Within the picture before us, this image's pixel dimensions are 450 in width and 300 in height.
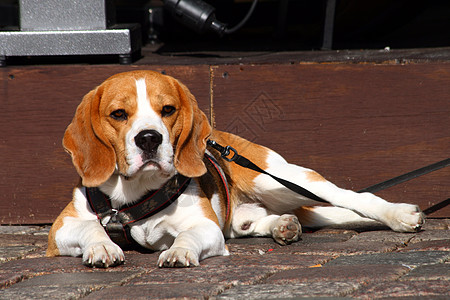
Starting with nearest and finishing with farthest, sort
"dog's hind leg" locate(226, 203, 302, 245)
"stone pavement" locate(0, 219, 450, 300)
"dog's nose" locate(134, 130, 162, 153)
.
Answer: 1. "stone pavement" locate(0, 219, 450, 300)
2. "dog's nose" locate(134, 130, 162, 153)
3. "dog's hind leg" locate(226, 203, 302, 245)

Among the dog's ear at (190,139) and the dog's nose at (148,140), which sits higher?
the dog's nose at (148,140)

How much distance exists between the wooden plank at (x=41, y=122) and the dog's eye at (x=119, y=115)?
1083mm

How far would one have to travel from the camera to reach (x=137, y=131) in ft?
10.3

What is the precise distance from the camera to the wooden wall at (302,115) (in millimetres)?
4336

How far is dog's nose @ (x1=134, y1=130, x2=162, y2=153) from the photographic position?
310cm

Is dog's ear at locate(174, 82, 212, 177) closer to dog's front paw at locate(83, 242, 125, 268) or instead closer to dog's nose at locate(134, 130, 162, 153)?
dog's nose at locate(134, 130, 162, 153)

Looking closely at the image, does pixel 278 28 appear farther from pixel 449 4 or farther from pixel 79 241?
pixel 79 241

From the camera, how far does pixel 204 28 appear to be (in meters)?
4.77

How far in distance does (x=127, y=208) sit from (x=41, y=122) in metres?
1.31

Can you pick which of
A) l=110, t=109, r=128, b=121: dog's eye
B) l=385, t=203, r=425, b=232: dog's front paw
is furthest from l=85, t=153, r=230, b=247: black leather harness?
l=385, t=203, r=425, b=232: dog's front paw

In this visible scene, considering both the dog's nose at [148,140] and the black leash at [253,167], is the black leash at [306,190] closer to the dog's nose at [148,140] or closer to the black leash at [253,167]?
the black leash at [253,167]

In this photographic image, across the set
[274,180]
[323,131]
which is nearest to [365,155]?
[323,131]

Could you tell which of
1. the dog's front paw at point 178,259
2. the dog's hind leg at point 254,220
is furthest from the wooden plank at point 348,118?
the dog's front paw at point 178,259

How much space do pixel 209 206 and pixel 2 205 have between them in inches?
68.8
